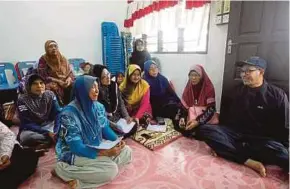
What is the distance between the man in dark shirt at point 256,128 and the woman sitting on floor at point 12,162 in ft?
4.88

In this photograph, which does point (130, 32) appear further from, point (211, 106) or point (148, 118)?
point (211, 106)

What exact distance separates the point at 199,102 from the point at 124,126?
94 cm

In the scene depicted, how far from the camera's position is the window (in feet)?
9.42

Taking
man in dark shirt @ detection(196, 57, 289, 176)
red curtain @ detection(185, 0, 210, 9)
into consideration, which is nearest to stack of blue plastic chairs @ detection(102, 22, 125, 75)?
red curtain @ detection(185, 0, 210, 9)

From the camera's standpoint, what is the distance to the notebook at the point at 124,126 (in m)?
2.14

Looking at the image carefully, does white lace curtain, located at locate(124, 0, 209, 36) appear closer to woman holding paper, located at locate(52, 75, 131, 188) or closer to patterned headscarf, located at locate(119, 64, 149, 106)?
patterned headscarf, located at locate(119, 64, 149, 106)

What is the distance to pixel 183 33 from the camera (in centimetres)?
323

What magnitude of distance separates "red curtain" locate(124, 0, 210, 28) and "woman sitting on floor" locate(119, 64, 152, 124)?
3.93 feet

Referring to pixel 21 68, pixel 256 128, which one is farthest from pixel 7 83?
pixel 256 128

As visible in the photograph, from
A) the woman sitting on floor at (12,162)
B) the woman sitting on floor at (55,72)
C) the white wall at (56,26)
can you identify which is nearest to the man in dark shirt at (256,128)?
the woman sitting on floor at (12,162)

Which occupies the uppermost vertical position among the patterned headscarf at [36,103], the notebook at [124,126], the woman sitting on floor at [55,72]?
the woman sitting on floor at [55,72]

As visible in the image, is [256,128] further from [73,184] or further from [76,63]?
[76,63]

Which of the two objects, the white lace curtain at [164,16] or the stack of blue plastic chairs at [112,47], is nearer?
the white lace curtain at [164,16]

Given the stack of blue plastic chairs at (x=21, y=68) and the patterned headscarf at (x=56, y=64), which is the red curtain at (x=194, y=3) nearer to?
the patterned headscarf at (x=56, y=64)
